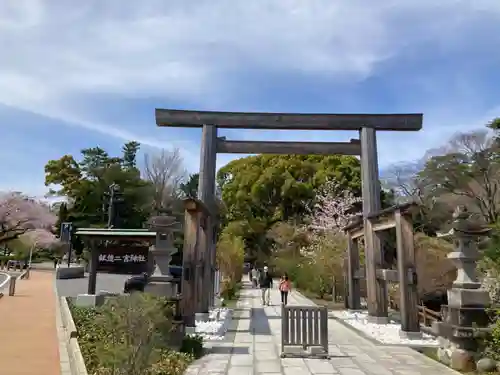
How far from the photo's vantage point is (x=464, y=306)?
21.5 ft

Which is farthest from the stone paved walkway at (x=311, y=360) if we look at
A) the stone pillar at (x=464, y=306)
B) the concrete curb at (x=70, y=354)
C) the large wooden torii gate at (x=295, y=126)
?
the large wooden torii gate at (x=295, y=126)

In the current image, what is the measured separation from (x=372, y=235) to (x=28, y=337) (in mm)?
8758

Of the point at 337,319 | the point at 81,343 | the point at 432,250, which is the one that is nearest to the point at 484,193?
the point at 432,250

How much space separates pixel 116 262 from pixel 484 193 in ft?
57.6

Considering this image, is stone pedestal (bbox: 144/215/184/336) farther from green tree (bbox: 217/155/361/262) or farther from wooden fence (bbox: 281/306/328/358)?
green tree (bbox: 217/155/361/262)

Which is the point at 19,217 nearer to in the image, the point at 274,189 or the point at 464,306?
the point at 274,189

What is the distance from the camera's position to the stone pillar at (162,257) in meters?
7.70

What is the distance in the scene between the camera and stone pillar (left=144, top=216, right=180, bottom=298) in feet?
25.2

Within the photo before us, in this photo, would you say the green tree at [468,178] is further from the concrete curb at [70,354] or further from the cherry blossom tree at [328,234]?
the concrete curb at [70,354]

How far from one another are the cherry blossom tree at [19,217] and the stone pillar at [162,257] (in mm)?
31455

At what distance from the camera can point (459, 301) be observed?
658cm

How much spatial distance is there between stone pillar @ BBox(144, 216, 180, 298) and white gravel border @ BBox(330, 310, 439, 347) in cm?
468

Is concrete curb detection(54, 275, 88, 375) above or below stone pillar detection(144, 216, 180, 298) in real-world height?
below

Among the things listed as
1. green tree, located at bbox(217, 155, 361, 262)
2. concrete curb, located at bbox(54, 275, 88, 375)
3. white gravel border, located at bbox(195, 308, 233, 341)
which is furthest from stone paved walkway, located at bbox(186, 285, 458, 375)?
green tree, located at bbox(217, 155, 361, 262)
